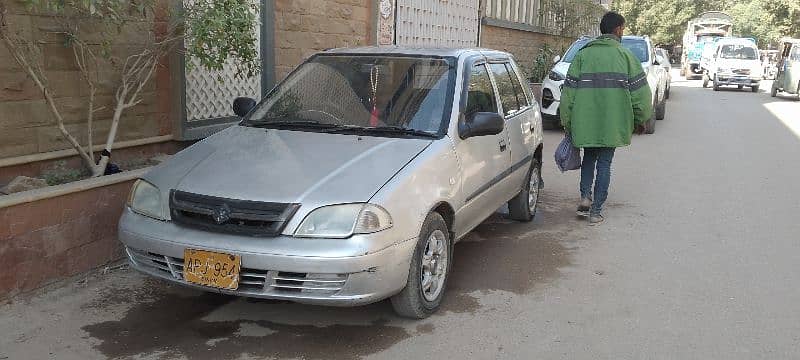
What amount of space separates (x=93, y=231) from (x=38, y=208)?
478mm

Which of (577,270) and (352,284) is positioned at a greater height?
(352,284)

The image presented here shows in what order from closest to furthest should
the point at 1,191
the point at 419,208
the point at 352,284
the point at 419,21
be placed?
the point at 352,284
the point at 419,208
the point at 1,191
the point at 419,21

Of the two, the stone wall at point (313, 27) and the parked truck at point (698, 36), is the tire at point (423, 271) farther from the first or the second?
the parked truck at point (698, 36)

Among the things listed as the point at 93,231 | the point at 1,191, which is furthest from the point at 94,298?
the point at 1,191

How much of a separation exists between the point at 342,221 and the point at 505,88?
8.72 ft

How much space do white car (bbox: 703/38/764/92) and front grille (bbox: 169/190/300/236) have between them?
84.2ft

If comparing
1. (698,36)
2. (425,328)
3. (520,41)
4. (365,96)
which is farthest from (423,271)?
(698,36)

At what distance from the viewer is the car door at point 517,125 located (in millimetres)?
5746

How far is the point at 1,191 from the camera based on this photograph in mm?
4789

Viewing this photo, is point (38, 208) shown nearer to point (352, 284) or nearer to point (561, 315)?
point (352, 284)

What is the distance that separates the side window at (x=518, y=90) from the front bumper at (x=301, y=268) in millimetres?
2744

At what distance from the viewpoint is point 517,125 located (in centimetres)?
589

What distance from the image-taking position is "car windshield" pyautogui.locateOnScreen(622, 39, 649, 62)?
1391cm

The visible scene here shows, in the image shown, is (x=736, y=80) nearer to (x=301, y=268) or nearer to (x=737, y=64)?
(x=737, y=64)
